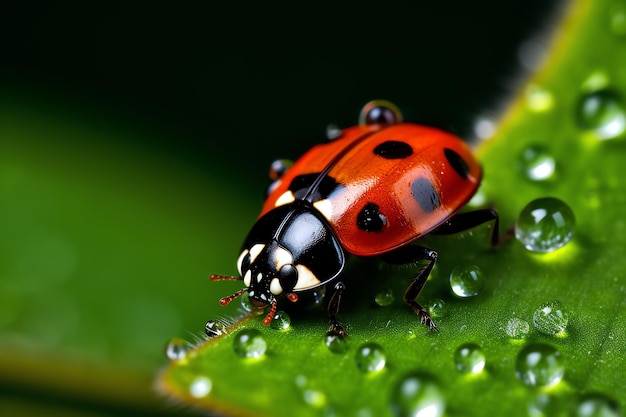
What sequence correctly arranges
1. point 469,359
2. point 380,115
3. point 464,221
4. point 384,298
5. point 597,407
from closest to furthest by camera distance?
point 597,407 → point 469,359 → point 384,298 → point 464,221 → point 380,115

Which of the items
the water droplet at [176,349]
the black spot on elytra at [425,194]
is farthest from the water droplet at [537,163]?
the water droplet at [176,349]

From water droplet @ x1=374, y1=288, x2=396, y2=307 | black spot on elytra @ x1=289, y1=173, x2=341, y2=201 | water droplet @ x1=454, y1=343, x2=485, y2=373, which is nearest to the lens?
water droplet @ x1=454, y1=343, x2=485, y2=373


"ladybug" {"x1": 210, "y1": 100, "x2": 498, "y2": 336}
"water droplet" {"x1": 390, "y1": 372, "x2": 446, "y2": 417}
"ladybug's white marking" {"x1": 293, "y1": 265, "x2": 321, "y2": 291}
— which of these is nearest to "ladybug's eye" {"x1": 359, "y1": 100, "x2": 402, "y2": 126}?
"ladybug" {"x1": 210, "y1": 100, "x2": 498, "y2": 336}

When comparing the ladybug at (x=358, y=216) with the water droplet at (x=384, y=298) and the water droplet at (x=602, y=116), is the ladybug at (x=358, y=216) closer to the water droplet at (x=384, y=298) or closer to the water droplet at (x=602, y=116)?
the water droplet at (x=384, y=298)

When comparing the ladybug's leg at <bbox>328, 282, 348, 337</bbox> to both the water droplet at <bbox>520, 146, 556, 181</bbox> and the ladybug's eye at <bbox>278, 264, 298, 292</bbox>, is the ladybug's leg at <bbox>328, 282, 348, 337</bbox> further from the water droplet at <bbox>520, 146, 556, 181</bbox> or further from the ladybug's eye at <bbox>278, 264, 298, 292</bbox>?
the water droplet at <bbox>520, 146, 556, 181</bbox>

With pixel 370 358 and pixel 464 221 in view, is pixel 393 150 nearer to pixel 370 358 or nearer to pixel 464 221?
pixel 464 221

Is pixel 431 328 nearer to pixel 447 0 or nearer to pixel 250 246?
pixel 250 246

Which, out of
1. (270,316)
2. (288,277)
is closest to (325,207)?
(288,277)

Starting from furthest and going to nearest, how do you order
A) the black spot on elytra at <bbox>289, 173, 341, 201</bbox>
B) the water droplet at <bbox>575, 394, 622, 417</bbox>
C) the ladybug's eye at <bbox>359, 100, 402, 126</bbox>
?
the ladybug's eye at <bbox>359, 100, 402, 126</bbox> < the black spot on elytra at <bbox>289, 173, 341, 201</bbox> < the water droplet at <bbox>575, 394, 622, 417</bbox>
